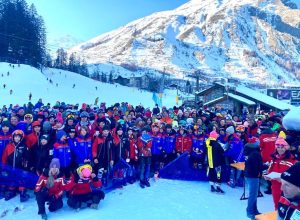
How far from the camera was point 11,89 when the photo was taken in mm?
36094

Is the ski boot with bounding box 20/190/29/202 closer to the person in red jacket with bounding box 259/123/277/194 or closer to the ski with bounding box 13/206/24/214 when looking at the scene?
the ski with bounding box 13/206/24/214

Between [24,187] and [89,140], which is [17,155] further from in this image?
[89,140]

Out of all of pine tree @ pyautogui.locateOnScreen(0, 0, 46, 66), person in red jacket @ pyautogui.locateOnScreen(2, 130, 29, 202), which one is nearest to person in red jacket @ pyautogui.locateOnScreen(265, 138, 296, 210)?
person in red jacket @ pyautogui.locateOnScreen(2, 130, 29, 202)

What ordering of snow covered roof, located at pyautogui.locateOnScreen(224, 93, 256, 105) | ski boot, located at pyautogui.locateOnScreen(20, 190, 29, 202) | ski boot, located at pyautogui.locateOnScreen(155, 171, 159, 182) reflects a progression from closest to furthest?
ski boot, located at pyautogui.locateOnScreen(20, 190, 29, 202) → ski boot, located at pyautogui.locateOnScreen(155, 171, 159, 182) → snow covered roof, located at pyautogui.locateOnScreen(224, 93, 256, 105)

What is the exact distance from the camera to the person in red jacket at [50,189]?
615 centimetres

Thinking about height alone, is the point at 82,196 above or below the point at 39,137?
below


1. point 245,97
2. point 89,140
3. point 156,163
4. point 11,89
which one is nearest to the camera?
point 89,140

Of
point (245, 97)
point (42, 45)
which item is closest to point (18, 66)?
point (42, 45)

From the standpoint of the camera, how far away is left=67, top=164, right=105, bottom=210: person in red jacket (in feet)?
21.3

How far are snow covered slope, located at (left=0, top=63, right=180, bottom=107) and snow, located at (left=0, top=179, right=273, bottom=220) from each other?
1016 inches

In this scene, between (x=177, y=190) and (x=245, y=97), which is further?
(x=245, y=97)

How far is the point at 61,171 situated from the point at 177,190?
296cm

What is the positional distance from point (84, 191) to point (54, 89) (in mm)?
38265

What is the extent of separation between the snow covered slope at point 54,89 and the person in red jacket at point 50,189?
85.6 feet
